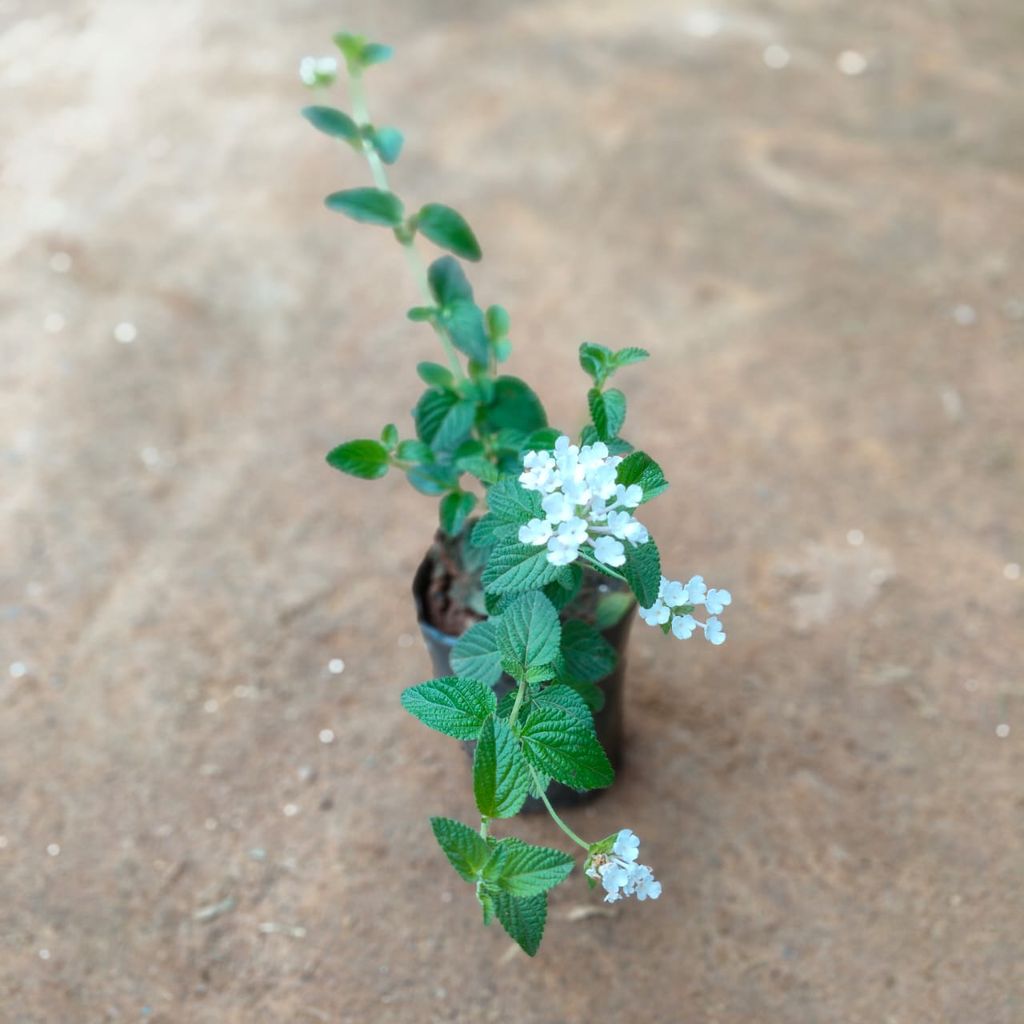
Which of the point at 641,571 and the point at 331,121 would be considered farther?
the point at 331,121

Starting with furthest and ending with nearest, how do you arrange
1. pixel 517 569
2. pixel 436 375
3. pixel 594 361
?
pixel 436 375 → pixel 594 361 → pixel 517 569

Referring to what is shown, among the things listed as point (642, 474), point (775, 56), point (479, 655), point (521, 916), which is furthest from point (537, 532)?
point (775, 56)

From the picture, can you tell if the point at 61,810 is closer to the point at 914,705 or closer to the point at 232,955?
the point at 232,955

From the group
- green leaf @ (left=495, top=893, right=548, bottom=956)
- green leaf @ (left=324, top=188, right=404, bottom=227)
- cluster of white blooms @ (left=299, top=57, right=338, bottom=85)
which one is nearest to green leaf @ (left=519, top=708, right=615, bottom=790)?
green leaf @ (left=495, top=893, right=548, bottom=956)

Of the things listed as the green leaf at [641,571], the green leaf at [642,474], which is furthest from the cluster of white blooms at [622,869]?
the green leaf at [642,474]

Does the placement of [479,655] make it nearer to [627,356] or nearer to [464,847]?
[464,847]

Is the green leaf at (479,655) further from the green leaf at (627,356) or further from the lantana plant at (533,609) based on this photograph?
the green leaf at (627,356)
